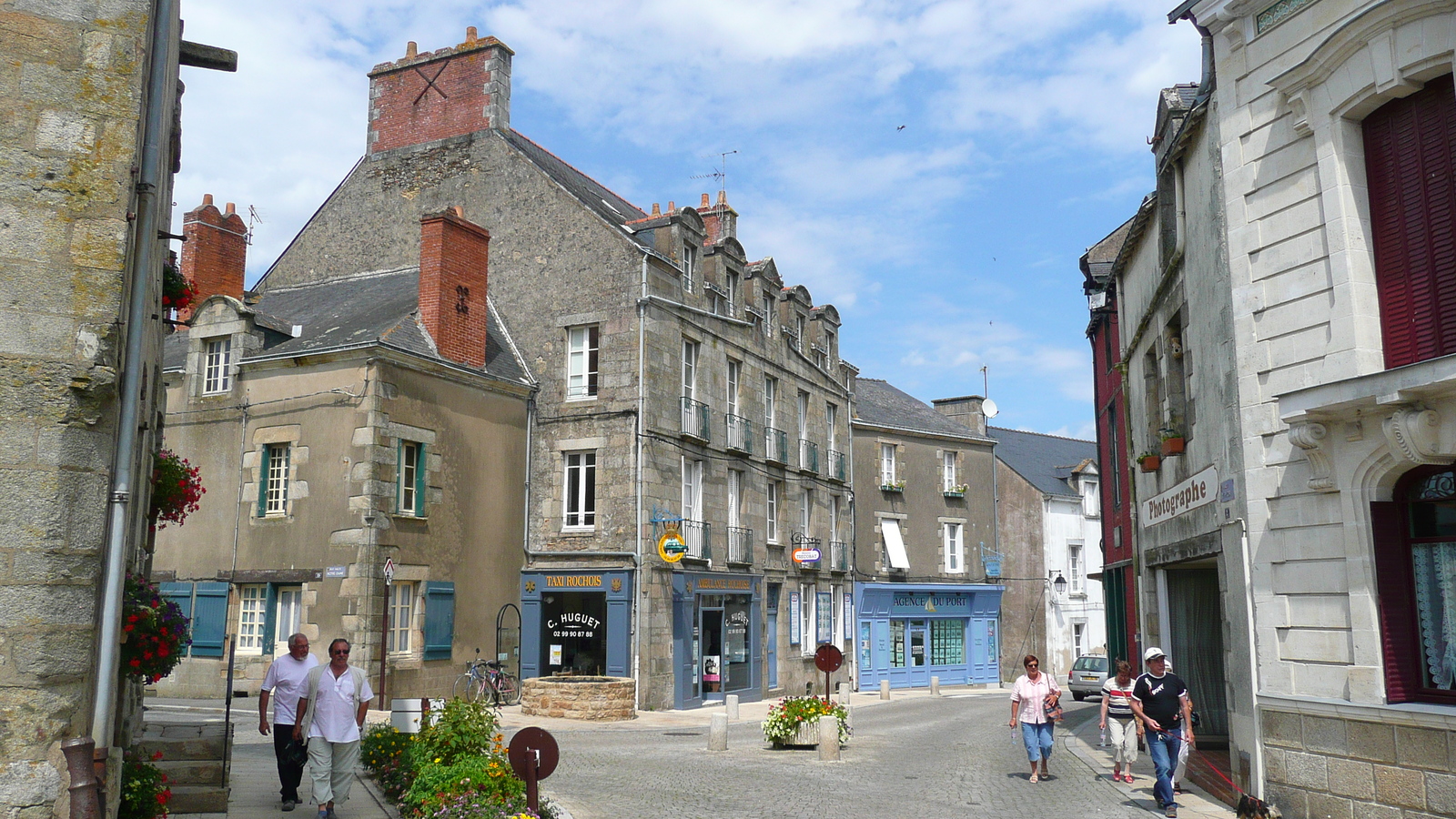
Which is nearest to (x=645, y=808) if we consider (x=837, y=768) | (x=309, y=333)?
(x=837, y=768)

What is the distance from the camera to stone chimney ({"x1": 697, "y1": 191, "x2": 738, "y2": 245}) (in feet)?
93.4

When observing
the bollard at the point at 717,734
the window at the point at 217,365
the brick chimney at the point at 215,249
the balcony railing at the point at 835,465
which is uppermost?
the brick chimney at the point at 215,249

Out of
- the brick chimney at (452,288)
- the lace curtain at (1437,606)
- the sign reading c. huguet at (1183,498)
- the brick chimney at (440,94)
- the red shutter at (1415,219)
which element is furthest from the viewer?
A: the brick chimney at (440,94)

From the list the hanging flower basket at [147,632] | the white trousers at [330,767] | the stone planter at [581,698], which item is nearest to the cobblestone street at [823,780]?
the stone planter at [581,698]

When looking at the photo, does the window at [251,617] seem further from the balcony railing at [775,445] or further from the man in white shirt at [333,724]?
the man in white shirt at [333,724]

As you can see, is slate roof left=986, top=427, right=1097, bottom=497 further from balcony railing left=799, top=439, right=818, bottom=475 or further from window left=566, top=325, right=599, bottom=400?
window left=566, top=325, right=599, bottom=400

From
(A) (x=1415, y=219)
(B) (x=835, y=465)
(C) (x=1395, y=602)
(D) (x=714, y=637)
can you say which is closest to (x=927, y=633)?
(B) (x=835, y=465)

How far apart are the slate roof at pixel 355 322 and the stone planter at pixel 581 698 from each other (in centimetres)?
605

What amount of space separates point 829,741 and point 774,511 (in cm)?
1386

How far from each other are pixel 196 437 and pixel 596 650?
27.7 feet

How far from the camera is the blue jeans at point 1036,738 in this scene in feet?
39.9

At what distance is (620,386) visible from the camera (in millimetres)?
22375

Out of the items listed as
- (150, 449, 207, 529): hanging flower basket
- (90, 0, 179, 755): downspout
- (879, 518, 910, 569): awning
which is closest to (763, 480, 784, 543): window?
(879, 518, 910, 569): awning

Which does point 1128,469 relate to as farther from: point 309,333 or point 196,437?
point 196,437
